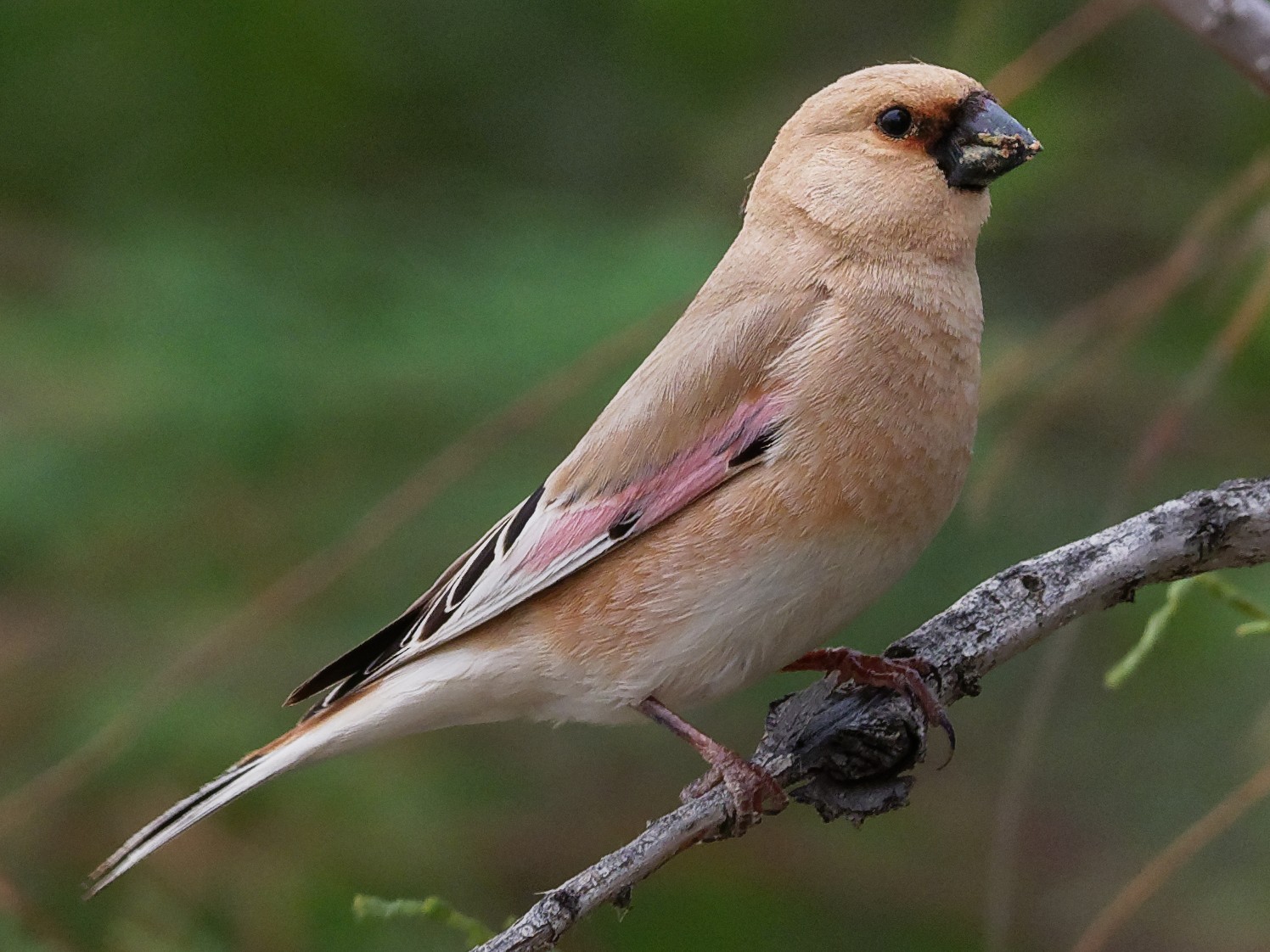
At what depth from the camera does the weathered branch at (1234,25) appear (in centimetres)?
242

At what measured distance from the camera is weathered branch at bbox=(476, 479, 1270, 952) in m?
2.40

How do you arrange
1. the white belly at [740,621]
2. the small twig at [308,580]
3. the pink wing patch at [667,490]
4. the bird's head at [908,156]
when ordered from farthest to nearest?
the small twig at [308,580]
the bird's head at [908,156]
the pink wing patch at [667,490]
the white belly at [740,621]

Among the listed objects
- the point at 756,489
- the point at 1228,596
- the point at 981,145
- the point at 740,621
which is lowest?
the point at 1228,596

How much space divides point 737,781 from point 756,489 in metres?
0.49

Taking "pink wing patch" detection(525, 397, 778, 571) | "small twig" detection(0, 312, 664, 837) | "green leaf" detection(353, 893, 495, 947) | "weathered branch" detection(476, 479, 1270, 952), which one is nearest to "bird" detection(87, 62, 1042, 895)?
"pink wing patch" detection(525, 397, 778, 571)

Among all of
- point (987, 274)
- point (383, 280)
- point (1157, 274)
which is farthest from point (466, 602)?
point (987, 274)

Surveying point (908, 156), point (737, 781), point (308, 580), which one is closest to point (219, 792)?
point (308, 580)

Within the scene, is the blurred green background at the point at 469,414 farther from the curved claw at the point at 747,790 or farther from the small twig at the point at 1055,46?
the curved claw at the point at 747,790

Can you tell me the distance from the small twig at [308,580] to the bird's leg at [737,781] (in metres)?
0.76

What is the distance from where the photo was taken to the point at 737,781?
2.57 metres

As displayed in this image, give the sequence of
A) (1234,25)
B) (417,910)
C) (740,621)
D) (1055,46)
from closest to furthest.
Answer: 1. (417,910)
2. (1234,25)
3. (740,621)
4. (1055,46)

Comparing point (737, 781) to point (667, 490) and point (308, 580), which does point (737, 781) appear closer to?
point (667, 490)

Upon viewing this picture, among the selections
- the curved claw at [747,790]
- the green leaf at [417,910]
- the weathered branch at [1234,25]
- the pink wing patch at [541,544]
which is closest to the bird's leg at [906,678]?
the curved claw at [747,790]

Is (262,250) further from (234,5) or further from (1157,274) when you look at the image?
(1157,274)
